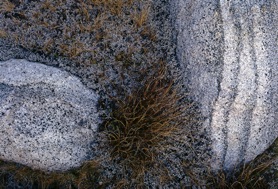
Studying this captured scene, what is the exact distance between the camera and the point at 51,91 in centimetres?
256

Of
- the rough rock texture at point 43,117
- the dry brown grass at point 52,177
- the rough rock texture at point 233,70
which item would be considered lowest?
the dry brown grass at point 52,177

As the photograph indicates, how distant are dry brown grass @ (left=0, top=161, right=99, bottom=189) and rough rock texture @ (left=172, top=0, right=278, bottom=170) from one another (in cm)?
81

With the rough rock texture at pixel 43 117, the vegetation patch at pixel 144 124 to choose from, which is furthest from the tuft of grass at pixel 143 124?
the rough rock texture at pixel 43 117

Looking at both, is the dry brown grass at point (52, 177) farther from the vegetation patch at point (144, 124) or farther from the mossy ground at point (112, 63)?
the vegetation patch at point (144, 124)

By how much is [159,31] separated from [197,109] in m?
0.61

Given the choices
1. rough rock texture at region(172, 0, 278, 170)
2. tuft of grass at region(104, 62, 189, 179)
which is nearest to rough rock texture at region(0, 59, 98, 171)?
tuft of grass at region(104, 62, 189, 179)

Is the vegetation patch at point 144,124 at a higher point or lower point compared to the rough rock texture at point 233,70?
lower

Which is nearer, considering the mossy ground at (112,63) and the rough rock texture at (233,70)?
the rough rock texture at (233,70)

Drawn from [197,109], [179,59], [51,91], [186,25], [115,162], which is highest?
[186,25]

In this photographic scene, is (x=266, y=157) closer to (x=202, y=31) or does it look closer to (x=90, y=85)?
(x=202, y=31)

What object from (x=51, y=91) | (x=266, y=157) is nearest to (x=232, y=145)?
(x=266, y=157)

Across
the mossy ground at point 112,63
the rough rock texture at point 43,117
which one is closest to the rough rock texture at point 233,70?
the mossy ground at point 112,63

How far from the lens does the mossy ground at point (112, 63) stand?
8.59 feet

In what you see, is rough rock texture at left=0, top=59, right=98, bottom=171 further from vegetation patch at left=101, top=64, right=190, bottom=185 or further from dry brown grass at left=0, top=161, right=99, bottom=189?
vegetation patch at left=101, top=64, right=190, bottom=185
